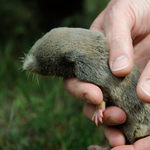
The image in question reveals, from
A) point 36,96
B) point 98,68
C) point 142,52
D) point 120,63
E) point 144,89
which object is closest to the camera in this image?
point 144,89

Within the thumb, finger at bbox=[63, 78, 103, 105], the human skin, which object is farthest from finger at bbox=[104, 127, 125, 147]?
the thumb

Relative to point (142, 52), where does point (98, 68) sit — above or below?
above

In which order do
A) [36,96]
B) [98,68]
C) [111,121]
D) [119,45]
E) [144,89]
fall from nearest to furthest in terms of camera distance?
[144,89] → [119,45] → [98,68] → [111,121] → [36,96]

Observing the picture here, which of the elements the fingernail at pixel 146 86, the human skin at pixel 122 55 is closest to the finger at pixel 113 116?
the human skin at pixel 122 55

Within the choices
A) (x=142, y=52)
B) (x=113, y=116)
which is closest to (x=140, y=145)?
(x=113, y=116)

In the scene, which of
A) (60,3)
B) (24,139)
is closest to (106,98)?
(24,139)

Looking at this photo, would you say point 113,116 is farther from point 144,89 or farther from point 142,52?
point 142,52

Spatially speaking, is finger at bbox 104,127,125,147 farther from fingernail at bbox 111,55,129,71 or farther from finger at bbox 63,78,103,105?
fingernail at bbox 111,55,129,71

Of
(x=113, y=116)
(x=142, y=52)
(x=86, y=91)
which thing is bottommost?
(x=113, y=116)
